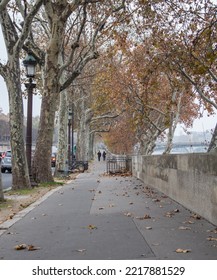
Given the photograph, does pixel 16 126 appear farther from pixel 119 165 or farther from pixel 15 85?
pixel 119 165

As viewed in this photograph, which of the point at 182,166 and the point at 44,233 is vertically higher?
the point at 182,166

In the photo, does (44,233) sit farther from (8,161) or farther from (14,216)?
(8,161)

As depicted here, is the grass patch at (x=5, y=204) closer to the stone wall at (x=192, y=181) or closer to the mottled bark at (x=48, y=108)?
the stone wall at (x=192, y=181)

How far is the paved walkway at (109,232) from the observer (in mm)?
6195

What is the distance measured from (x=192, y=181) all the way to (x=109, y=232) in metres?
3.00

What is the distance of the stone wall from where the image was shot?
853 cm

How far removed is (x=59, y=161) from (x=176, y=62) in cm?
1345

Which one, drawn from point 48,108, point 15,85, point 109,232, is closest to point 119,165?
point 48,108

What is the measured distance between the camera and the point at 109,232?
7.91m

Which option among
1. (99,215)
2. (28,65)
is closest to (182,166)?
(99,215)

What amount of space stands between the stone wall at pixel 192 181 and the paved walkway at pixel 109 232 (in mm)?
255

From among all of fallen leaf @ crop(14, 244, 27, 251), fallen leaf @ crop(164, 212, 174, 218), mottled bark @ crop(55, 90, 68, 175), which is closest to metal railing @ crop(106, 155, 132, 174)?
mottled bark @ crop(55, 90, 68, 175)

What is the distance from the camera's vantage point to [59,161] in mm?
28625

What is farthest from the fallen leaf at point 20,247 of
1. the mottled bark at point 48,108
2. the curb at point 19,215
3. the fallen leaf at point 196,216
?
the mottled bark at point 48,108
